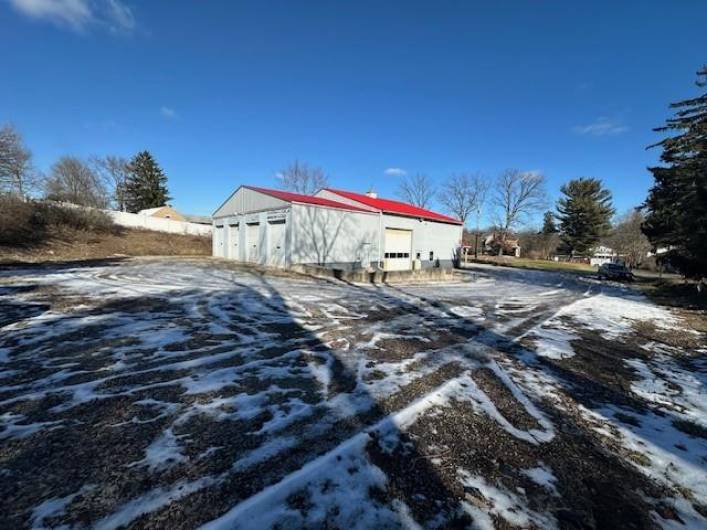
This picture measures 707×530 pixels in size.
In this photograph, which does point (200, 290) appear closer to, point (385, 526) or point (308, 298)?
point (308, 298)

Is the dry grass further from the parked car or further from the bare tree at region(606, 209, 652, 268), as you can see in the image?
the bare tree at region(606, 209, 652, 268)

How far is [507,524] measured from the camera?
206 centimetres

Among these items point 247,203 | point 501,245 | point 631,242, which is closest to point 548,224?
point 631,242

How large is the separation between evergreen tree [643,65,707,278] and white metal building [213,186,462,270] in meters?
13.3

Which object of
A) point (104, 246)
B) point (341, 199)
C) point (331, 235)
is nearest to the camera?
point (331, 235)

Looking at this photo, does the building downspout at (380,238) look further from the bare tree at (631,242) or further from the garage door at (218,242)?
the bare tree at (631,242)

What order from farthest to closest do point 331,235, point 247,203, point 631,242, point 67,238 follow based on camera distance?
point 631,242 < point 67,238 < point 247,203 < point 331,235

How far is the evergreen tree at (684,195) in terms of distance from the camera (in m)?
10.8

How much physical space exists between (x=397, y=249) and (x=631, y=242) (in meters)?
44.9

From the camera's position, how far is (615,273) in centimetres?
2373

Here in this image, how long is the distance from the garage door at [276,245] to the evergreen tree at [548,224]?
5658cm

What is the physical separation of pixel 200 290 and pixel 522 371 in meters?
8.83

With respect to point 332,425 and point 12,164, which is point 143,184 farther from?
point 332,425

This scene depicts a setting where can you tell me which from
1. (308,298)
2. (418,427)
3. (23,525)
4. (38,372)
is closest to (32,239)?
(308,298)
